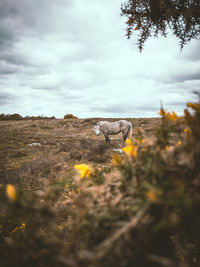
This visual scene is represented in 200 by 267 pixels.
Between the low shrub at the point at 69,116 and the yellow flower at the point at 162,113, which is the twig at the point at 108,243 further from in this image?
the low shrub at the point at 69,116

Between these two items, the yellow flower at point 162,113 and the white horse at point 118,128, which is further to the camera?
the white horse at point 118,128

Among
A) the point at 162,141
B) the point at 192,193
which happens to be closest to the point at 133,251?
the point at 192,193

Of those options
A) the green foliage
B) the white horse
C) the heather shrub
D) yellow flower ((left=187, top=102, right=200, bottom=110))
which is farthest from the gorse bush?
the heather shrub

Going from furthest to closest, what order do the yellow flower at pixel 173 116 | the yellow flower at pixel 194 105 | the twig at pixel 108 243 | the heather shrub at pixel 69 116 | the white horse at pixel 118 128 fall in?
the heather shrub at pixel 69 116 < the white horse at pixel 118 128 < the yellow flower at pixel 173 116 < the yellow flower at pixel 194 105 < the twig at pixel 108 243

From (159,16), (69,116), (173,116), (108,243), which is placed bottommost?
(108,243)

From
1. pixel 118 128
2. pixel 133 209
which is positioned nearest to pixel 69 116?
pixel 118 128

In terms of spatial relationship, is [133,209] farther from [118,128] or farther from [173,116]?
[118,128]

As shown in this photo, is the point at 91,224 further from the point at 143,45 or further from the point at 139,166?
the point at 143,45

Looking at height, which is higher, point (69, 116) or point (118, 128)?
point (69, 116)

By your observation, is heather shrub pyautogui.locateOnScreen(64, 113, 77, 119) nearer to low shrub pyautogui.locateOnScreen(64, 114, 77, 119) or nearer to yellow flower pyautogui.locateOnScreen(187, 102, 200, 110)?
low shrub pyautogui.locateOnScreen(64, 114, 77, 119)

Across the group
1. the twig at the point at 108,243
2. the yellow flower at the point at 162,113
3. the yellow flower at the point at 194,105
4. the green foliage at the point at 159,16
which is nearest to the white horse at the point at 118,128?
the green foliage at the point at 159,16

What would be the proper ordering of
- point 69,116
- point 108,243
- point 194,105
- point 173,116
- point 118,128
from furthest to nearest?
point 69,116
point 118,128
point 173,116
point 194,105
point 108,243

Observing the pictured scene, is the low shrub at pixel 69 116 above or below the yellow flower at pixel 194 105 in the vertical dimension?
above

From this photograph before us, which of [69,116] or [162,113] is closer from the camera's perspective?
[162,113]
